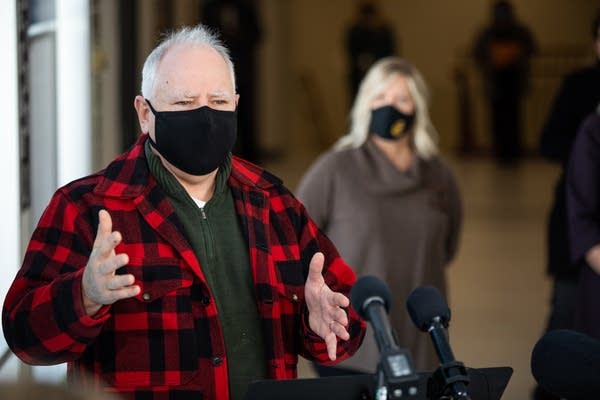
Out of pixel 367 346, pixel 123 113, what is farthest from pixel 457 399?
pixel 123 113

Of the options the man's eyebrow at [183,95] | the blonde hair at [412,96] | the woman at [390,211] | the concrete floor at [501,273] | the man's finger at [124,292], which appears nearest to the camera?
the man's finger at [124,292]

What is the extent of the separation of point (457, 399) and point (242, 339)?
75 cm

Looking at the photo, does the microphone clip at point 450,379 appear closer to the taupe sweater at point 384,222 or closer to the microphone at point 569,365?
the microphone at point 569,365

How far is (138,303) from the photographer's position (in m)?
3.08

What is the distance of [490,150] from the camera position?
22.5 meters


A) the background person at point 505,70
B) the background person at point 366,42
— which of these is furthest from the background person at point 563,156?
the background person at point 366,42

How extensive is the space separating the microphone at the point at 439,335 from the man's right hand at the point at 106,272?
56cm

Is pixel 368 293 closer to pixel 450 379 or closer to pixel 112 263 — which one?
pixel 450 379

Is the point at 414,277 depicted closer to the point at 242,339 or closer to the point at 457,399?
the point at 242,339

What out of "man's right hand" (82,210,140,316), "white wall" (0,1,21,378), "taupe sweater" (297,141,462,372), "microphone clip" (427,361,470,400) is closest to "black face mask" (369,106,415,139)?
"taupe sweater" (297,141,462,372)

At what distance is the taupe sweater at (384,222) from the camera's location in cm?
577

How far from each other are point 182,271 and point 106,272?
0.35 meters

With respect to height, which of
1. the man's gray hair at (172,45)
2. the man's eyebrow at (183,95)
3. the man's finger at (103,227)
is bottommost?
the man's finger at (103,227)

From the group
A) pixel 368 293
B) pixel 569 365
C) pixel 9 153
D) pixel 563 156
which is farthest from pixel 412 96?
pixel 368 293
